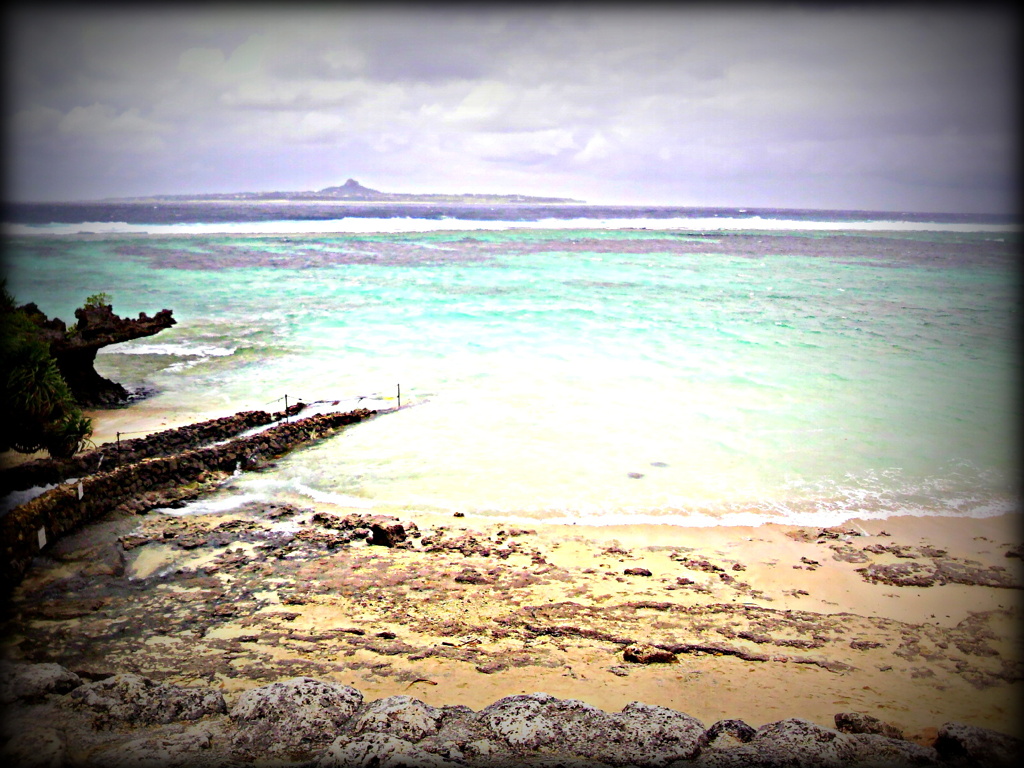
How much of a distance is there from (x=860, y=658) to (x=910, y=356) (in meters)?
14.5

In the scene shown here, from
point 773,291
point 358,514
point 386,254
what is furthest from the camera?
point 386,254

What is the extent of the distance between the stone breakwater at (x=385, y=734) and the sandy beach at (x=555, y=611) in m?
0.61

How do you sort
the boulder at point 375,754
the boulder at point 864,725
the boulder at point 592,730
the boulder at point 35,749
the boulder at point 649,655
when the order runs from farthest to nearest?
the boulder at point 649,655 → the boulder at point 864,725 → the boulder at point 592,730 → the boulder at point 375,754 → the boulder at point 35,749

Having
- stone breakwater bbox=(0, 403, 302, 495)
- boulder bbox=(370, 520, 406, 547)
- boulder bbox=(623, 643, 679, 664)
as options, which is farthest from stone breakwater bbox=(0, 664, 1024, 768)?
boulder bbox=(370, 520, 406, 547)

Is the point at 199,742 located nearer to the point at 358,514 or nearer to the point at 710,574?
the point at 358,514

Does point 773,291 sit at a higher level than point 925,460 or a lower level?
higher

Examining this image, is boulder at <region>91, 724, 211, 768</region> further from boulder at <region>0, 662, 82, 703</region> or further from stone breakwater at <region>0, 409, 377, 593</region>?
stone breakwater at <region>0, 409, 377, 593</region>

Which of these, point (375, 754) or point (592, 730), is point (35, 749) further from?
point (592, 730)

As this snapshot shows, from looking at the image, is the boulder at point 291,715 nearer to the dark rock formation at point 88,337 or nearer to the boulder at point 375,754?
the boulder at point 375,754

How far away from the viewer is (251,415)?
10.5 metres

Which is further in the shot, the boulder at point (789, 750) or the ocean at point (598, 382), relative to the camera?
the ocean at point (598, 382)

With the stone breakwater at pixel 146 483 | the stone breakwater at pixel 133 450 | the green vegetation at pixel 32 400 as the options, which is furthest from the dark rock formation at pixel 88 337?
the green vegetation at pixel 32 400

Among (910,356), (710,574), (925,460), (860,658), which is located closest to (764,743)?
(860,658)

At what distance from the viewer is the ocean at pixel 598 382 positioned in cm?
900
